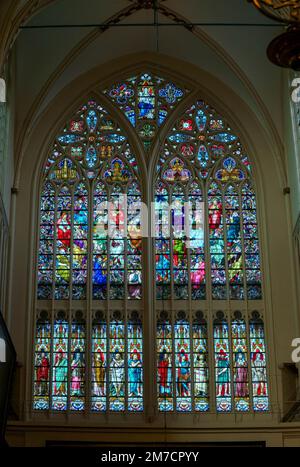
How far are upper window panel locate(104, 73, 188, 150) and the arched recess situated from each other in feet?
0.85

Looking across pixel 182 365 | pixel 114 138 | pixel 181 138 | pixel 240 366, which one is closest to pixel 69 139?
pixel 114 138

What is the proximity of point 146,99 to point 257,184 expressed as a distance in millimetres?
3564

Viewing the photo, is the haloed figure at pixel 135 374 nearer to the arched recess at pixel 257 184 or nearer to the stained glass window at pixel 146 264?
the stained glass window at pixel 146 264

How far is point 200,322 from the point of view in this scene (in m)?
18.8

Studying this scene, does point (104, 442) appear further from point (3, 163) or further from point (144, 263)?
point (3, 163)

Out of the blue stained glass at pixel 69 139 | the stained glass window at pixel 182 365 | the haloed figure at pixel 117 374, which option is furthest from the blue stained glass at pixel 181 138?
the haloed figure at pixel 117 374

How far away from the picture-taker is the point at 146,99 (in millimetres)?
21000

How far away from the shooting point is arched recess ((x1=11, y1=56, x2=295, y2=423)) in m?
18.5

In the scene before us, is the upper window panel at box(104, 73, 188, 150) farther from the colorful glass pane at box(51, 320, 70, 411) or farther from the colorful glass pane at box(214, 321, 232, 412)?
the colorful glass pane at box(51, 320, 70, 411)

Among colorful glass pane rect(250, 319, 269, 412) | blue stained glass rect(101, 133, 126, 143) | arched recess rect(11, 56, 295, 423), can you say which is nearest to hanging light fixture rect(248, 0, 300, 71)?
arched recess rect(11, 56, 295, 423)

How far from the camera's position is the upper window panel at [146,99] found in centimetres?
2072

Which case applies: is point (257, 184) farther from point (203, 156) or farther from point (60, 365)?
point (60, 365)

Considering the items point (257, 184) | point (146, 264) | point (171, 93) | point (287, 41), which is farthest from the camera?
point (171, 93)

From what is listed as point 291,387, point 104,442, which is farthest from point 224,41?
point 104,442
